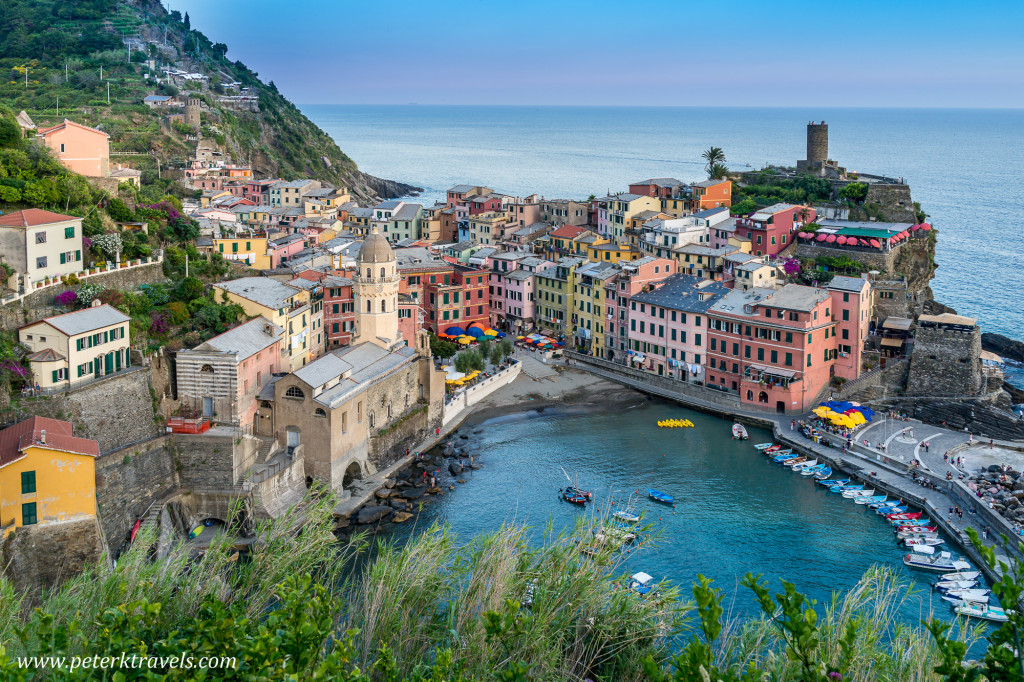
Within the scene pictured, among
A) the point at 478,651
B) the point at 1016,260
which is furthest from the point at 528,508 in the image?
the point at 1016,260

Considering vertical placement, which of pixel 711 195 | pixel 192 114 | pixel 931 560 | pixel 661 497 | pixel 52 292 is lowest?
pixel 931 560

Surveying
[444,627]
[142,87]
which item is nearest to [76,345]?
[444,627]

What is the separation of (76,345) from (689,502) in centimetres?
2363

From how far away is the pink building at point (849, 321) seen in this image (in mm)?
49312

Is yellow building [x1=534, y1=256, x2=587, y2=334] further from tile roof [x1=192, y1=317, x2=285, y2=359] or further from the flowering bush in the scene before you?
the flowering bush

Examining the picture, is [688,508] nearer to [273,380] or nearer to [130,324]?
[273,380]

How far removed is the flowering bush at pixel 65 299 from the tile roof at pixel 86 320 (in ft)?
4.25

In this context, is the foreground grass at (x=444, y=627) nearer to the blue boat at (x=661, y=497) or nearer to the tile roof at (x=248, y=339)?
the tile roof at (x=248, y=339)

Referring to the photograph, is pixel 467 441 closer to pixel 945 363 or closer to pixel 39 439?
pixel 39 439

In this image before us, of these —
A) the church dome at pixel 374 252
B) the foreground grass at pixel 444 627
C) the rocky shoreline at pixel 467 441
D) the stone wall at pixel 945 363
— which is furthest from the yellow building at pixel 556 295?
the foreground grass at pixel 444 627

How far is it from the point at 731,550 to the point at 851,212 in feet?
141

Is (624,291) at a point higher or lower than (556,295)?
higher

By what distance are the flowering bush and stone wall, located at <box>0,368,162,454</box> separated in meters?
3.98

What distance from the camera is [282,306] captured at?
1658 inches
